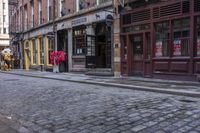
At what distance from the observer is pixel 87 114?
25.9ft

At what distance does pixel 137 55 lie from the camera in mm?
17484

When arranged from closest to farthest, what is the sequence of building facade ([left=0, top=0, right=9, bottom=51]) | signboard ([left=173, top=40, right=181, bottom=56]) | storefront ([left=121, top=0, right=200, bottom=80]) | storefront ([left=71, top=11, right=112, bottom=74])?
storefront ([left=121, top=0, right=200, bottom=80]) → signboard ([left=173, top=40, right=181, bottom=56]) → storefront ([left=71, top=11, right=112, bottom=74]) → building facade ([left=0, top=0, right=9, bottom=51])

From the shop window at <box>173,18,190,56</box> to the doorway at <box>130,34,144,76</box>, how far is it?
262cm

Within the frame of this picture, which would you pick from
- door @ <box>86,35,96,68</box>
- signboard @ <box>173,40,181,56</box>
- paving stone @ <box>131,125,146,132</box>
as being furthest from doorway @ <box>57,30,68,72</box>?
paving stone @ <box>131,125,146,132</box>

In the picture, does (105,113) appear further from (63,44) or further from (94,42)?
(63,44)

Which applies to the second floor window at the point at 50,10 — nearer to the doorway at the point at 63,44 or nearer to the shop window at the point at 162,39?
the doorway at the point at 63,44

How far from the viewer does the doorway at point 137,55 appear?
17.1 meters

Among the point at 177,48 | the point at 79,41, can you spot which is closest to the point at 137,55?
the point at 177,48

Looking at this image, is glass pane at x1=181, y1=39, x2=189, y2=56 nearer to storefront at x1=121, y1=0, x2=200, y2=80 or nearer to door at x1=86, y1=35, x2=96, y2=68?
storefront at x1=121, y1=0, x2=200, y2=80

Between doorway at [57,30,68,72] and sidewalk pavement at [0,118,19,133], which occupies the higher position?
doorway at [57,30,68,72]

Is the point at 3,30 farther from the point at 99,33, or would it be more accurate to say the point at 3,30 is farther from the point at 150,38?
the point at 150,38

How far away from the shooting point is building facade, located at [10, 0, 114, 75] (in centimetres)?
2039

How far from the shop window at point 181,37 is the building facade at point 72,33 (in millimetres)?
4945

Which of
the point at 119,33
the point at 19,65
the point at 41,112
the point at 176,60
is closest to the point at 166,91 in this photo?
the point at 176,60
